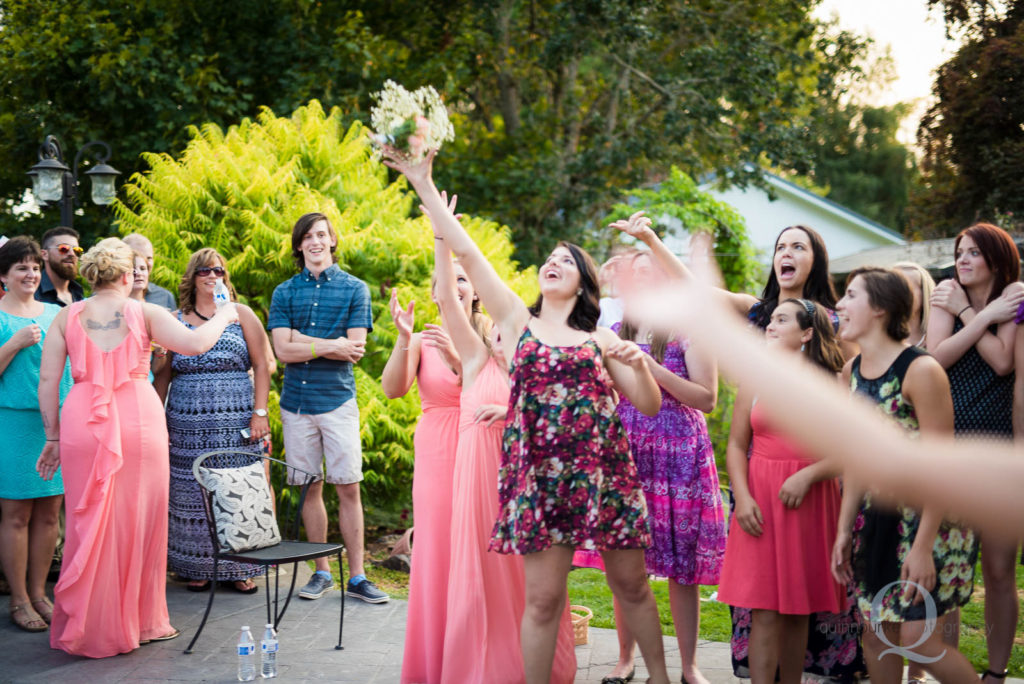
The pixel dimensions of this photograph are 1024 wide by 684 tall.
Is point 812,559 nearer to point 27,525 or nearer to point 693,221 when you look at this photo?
point 27,525

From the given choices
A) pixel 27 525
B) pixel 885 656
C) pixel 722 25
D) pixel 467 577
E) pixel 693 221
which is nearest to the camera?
pixel 885 656

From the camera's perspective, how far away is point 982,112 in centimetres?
603

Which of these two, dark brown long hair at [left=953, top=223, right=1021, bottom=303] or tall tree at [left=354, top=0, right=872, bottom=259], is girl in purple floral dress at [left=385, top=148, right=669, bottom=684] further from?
tall tree at [left=354, top=0, right=872, bottom=259]

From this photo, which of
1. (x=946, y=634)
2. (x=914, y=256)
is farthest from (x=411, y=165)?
(x=914, y=256)

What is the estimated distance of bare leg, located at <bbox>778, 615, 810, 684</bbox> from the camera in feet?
12.6

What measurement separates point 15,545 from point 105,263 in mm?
1855

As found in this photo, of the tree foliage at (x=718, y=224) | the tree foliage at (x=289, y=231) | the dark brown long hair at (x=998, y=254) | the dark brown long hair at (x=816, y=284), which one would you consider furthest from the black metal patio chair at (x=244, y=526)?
the tree foliage at (x=718, y=224)

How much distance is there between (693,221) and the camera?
1150cm

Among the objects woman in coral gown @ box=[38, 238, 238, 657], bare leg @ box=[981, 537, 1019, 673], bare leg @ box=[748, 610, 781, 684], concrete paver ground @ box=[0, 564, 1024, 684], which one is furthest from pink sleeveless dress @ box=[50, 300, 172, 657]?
bare leg @ box=[981, 537, 1019, 673]

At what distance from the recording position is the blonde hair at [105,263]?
4.80 meters

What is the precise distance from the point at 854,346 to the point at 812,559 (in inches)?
43.5

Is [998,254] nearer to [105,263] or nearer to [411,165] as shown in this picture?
[411,165]

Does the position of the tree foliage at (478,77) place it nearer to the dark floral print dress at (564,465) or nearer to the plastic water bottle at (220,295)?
the plastic water bottle at (220,295)

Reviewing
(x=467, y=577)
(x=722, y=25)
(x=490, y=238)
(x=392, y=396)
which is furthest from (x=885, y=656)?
(x=722, y=25)
